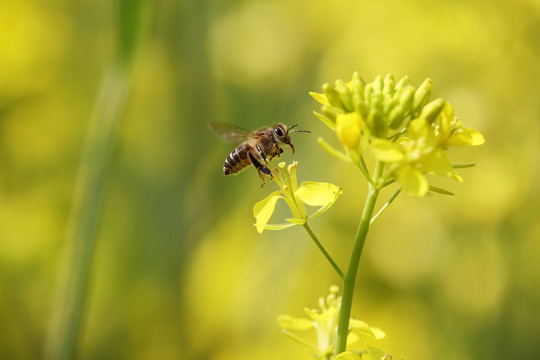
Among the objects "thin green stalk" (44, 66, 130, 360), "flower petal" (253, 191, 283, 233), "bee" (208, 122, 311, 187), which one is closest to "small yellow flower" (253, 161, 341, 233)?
"flower petal" (253, 191, 283, 233)

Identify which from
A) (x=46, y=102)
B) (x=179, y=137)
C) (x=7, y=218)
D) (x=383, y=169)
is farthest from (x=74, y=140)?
(x=383, y=169)

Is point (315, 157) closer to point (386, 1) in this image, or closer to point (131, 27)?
point (131, 27)

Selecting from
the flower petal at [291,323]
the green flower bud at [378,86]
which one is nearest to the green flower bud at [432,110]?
the green flower bud at [378,86]

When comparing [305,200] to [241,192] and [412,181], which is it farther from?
[241,192]

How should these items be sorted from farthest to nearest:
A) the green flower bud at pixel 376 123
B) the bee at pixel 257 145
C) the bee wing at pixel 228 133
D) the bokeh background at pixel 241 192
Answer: the bokeh background at pixel 241 192 < the bee wing at pixel 228 133 < the bee at pixel 257 145 < the green flower bud at pixel 376 123

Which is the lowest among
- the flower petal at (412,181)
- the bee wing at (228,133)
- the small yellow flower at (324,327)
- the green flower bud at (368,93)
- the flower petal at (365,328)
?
the flower petal at (365,328)

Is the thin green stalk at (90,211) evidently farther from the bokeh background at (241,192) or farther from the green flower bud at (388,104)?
the green flower bud at (388,104)

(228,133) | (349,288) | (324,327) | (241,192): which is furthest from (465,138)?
(241,192)
